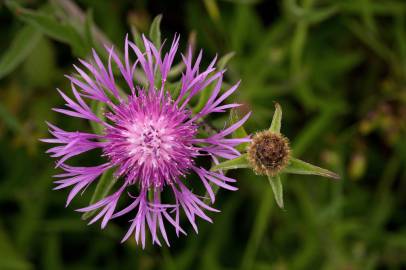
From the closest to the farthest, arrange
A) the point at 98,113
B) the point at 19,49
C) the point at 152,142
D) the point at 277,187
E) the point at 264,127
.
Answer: the point at 277,187 < the point at 152,142 < the point at 98,113 < the point at 19,49 < the point at 264,127

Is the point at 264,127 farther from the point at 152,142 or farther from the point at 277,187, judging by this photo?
the point at 277,187

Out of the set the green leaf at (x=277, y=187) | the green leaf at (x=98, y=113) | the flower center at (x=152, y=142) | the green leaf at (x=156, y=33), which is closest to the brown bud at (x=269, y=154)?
the green leaf at (x=277, y=187)

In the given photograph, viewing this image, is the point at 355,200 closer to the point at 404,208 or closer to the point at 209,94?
the point at 404,208

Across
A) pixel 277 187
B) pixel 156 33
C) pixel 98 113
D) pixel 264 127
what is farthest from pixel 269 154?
pixel 264 127

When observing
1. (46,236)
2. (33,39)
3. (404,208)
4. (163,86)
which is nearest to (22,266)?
(46,236)

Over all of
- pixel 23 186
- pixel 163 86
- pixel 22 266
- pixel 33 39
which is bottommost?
pixel 22 266

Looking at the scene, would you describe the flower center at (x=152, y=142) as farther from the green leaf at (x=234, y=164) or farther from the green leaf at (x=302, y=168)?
the green leaf at (x=302, y=168)

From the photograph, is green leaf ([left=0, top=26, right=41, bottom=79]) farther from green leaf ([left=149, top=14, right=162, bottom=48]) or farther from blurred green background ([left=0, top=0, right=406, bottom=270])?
green leaf ([left=149, top=14, right=162, bottom=48])
